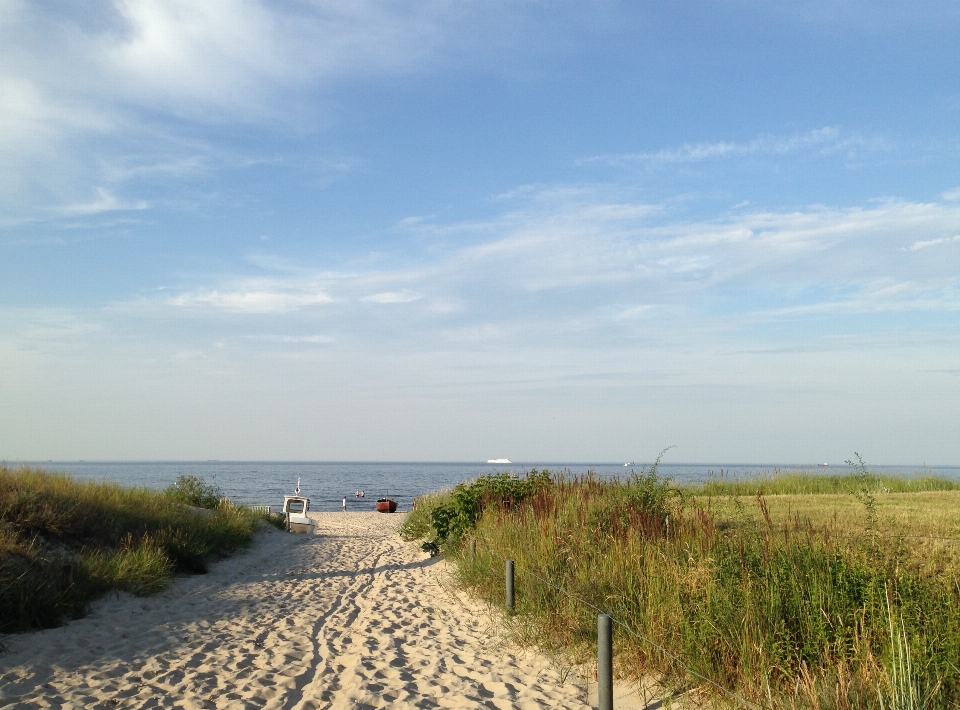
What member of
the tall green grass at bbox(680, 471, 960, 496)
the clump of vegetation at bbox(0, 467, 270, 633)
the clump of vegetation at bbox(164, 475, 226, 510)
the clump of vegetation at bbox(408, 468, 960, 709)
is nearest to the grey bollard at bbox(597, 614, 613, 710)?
the clump of vegetation at bbox(408, 468, 960, 709)

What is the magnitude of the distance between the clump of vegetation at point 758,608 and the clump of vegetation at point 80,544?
18.1ft

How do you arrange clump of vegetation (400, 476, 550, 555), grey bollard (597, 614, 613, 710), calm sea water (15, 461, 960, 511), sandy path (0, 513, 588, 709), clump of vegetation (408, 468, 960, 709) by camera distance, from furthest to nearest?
calm sea water (15, 461, 960, 511)
clump of vegetation (400, 476, 550, 555)
sandy path (0, 513, 588, 709)
grey bollard (597, 614, 613, 710)
clump of vegetation (408, 468, 960, 709)

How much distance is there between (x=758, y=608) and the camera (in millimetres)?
5492

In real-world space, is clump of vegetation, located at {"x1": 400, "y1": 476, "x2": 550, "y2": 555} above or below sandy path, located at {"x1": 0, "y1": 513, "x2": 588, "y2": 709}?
above

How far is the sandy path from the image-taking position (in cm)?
620

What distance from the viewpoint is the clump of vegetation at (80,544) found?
8344mm

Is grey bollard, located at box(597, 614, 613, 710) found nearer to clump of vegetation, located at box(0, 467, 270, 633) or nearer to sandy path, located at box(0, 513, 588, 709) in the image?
sandy path, located at box(0, 513, 588, 709)

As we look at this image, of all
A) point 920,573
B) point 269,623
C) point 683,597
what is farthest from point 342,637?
point 920,573

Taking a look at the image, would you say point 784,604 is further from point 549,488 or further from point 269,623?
point 549,488

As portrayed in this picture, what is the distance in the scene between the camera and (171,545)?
42.3 feet

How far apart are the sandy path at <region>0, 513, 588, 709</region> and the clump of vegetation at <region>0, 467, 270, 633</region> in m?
0.35

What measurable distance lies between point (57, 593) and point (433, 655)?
182 inches

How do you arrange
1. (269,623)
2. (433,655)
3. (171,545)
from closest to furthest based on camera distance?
(433,655), (269,623), (171,545)

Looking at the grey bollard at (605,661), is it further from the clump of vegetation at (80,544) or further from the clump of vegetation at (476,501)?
the clump of vegetation at (476,501)
